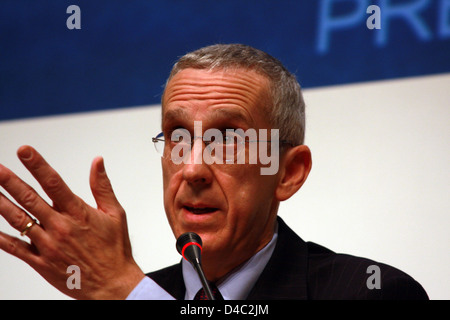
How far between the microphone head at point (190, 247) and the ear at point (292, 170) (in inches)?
21.6

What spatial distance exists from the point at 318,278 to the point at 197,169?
0.54 metres

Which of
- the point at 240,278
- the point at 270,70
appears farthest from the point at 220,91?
the point at 240,278

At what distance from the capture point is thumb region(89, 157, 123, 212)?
4.74 ft

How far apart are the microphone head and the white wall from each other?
1.02 m

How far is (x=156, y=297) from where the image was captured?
144 cm

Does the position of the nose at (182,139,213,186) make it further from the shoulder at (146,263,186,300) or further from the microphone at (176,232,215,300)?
the shoulder at (146,263,186,300)

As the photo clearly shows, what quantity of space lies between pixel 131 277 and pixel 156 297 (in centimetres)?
8

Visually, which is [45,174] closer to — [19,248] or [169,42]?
[19,248]

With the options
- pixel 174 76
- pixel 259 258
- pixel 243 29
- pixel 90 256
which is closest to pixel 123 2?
pixel 243 29

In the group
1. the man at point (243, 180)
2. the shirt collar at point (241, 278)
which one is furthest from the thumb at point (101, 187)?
the shirt collar at point (241, 278)

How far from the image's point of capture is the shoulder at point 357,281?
70.7 inches

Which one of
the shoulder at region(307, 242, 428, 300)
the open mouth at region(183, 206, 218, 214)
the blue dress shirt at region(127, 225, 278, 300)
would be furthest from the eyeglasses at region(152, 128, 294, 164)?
the shoulder at region(307, 242, 428, 300)

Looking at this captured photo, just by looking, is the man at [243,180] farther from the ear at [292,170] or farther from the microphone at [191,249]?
the microphone at [191,249]

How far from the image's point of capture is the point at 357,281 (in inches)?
72.8
